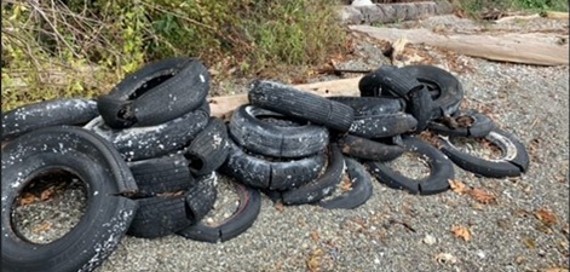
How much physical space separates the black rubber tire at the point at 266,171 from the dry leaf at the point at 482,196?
1.07 m

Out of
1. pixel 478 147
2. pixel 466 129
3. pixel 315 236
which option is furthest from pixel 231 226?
pixel 478 147

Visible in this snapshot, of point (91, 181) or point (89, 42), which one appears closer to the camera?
point (91, 181)

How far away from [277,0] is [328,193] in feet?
8.04

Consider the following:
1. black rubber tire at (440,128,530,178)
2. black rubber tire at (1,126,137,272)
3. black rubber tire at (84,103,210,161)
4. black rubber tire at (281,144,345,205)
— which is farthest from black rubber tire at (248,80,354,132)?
black rubber tire at (1,126,137,272)

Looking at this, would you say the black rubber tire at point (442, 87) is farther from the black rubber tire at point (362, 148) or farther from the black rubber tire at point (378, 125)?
the black rubber tire at point (362, 148)

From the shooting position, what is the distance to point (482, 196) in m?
3.35

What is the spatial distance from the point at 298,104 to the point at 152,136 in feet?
2.95

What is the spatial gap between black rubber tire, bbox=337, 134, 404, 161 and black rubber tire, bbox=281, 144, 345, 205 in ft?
0.52

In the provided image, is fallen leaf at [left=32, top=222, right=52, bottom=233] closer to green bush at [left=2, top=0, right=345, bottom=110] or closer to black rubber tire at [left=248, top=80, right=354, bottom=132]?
green bush at [left=2, top=0, right=345, bottom=110]

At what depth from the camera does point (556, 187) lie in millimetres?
3520

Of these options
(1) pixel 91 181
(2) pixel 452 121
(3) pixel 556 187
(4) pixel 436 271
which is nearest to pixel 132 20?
(1) pixel 91 181

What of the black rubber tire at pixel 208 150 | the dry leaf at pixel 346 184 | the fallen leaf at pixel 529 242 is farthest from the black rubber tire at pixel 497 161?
the black rubber tire at pixel 208 150

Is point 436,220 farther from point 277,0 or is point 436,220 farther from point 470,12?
point 470,12

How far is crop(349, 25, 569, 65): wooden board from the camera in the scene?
5.22 meters
